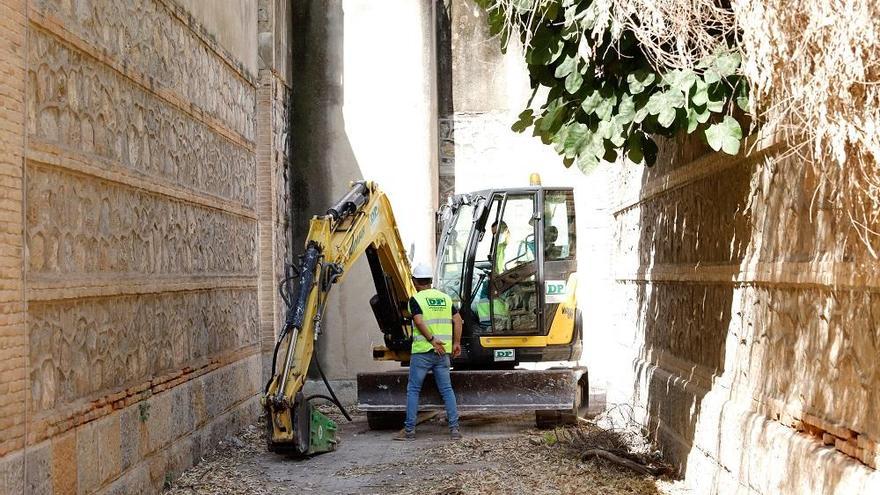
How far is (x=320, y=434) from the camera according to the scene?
12.2 metres

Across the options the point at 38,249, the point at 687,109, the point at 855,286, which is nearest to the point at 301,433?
the point at 38,249

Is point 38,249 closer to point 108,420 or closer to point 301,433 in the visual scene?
point 108,420

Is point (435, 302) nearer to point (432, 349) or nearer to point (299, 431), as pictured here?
point (432, 349)

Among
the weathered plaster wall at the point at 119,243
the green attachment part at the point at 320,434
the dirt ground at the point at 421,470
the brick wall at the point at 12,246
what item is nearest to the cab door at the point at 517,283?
the dirt ground at the point at 421,470

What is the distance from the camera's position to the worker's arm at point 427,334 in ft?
42.5

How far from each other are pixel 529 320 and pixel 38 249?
7.79 meters

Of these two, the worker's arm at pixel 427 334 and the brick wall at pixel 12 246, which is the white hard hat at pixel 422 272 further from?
the brick wall at pixel 12 246

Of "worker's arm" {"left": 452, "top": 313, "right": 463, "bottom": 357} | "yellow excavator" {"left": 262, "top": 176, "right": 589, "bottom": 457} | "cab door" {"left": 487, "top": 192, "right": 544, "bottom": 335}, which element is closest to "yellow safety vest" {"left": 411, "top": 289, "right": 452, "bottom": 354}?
"worker's arm" {"left": 452, "top": 313, "right": 463, "bottom": 357}

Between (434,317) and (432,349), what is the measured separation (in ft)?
1.20

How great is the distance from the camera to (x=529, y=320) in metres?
14.4

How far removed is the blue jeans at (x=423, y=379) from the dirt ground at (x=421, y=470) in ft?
1.07

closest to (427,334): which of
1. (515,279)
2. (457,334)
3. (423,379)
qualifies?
(423,379)

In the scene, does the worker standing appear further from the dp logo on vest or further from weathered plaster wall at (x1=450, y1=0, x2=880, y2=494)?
weathered plaster wall at (x1=450, y1=0, x2=880, y2=494)

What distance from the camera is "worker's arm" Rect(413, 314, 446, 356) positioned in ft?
42.5
